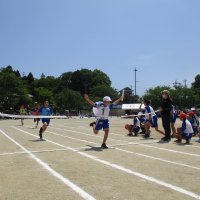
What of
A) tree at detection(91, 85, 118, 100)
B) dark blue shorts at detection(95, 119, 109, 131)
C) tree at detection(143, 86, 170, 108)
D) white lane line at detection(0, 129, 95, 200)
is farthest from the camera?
tree at detection(91, 85, 118, 100)

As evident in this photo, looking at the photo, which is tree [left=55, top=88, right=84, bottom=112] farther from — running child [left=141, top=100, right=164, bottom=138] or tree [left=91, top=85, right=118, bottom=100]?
running child [left=141, top=100, right=164, bottom=138]

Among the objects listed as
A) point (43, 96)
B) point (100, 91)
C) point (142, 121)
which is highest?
point (100, 91)

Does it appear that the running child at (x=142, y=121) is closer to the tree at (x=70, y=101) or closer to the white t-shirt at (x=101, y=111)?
the white t-shirt at (x=101, y=111)

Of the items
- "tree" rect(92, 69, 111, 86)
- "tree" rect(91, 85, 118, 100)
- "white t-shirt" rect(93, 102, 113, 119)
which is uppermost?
"tree" rect(92, 69, 111, 86)

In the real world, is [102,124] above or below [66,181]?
above

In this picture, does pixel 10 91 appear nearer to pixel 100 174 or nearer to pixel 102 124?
pixel 102 124

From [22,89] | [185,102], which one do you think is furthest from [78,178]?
[185,102]

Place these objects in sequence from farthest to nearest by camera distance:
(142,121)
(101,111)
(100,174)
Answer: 1. (142,121)
2. (101,111)
3. (100,174)

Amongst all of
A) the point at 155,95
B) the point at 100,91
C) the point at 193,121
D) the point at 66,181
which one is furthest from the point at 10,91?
the point at 66,181

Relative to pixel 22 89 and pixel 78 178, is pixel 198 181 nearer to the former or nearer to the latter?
pixel 78 178

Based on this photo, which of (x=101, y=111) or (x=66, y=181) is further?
(x=101, y=111)

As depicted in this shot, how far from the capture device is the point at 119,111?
125062 millimetres

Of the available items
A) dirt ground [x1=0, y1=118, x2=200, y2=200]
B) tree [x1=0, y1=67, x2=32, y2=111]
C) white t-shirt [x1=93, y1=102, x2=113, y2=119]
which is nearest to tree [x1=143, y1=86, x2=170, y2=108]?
tree [x1=0, y1=67, x2=32, y2=111]

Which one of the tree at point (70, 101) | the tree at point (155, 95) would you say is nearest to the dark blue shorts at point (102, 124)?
the tree at point (70, 101)
